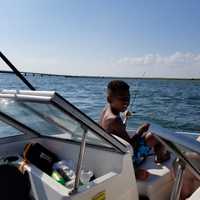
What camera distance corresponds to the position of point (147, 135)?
3156 mm

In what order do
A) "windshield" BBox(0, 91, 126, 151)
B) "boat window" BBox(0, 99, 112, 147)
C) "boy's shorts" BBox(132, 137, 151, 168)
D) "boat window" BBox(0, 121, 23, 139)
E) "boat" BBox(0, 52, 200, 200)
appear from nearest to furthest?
"boat" BBox(0, 52, 200, 200), "windshield" BBox(0, 91, 126, 151), "boat window" BBox(0, 99, 112, 147), "boat window" BBox(0, 121, 23, 139), "boy's shorts" BBox(132, 137, 151, 168)

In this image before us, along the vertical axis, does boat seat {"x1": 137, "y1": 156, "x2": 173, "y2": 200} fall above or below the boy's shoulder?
below

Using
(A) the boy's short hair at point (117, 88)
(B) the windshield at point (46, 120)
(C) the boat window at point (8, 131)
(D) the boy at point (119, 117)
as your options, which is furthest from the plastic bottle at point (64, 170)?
(A) the boy's short hair at point (117, 88)

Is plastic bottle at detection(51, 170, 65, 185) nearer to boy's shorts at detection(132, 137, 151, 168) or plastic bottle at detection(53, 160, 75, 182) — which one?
plastic bottle at detection(53, 160, 75, 182)

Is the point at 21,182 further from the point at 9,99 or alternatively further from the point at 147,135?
the point at 147,135

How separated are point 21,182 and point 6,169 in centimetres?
14

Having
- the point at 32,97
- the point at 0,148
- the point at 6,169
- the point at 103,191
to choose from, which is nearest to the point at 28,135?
the point at 0,148

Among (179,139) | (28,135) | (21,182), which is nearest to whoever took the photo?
(179,139)

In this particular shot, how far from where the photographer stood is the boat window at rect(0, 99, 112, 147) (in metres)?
2.07

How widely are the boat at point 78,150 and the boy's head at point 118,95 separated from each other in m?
0.50

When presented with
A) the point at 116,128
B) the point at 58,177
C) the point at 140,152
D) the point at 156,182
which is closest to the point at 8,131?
the point at 58,177

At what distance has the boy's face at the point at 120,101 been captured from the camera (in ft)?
9.45

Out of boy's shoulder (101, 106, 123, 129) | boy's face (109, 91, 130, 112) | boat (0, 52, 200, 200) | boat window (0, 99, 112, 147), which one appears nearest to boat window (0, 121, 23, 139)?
boat (0, 52, 200, 200)

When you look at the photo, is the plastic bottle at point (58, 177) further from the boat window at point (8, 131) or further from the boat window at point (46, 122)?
the boat window at point (8, 131)
